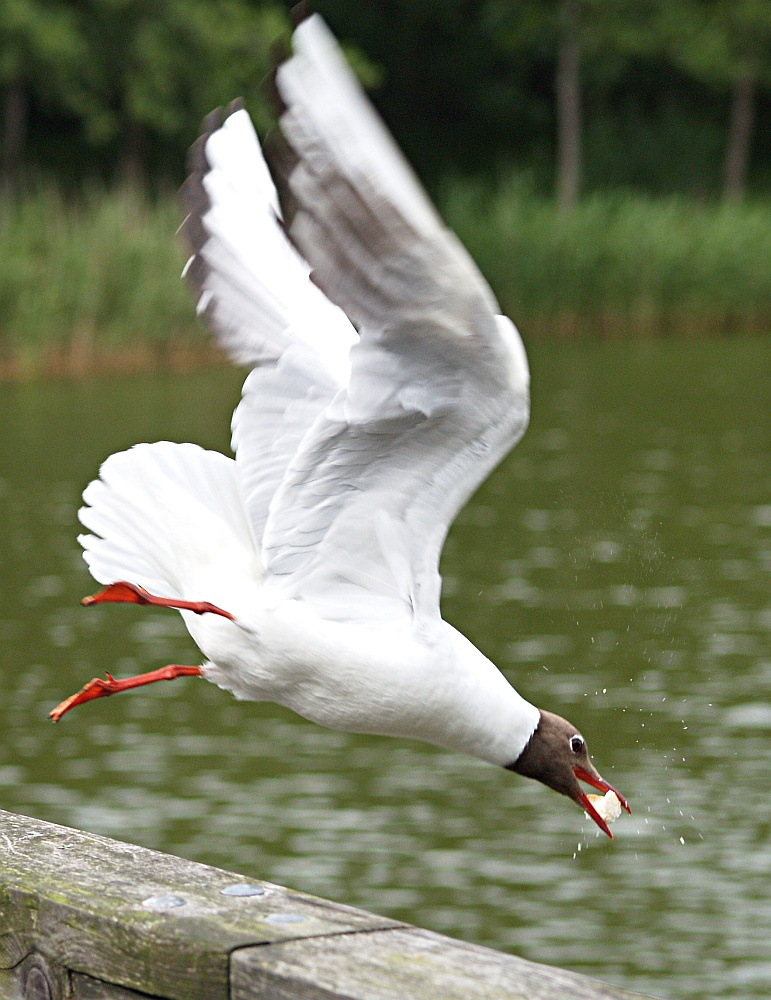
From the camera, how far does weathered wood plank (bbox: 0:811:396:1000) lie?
2203mm

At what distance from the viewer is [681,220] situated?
87.7 ft

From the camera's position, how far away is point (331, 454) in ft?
10.9

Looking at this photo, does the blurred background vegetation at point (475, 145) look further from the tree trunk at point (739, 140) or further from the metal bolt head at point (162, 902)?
the metal bolt head at point (162, 902)

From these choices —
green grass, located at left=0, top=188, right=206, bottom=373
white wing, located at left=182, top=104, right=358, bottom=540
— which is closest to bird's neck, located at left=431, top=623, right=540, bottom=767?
white wing, located at left=182, top=104, right=358, bottom=540

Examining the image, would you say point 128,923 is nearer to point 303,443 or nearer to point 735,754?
point 303,443

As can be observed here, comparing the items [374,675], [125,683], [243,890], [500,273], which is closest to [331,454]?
[374,675]

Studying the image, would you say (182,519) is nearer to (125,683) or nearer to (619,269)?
(125,683)

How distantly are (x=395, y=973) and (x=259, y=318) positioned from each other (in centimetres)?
191

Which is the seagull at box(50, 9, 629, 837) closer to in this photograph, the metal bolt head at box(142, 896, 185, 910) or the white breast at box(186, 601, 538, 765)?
the white breast at box(186, 601, 538, 765)

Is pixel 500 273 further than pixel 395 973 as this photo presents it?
Yes

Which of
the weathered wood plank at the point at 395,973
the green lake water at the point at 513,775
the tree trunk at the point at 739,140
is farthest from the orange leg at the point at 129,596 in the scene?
the tree trunk at the point at 739,140

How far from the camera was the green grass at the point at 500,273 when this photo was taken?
1880 centimetres

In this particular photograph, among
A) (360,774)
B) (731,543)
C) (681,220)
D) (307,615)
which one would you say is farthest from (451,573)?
(681,220)

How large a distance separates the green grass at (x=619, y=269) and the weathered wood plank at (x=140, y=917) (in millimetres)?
21877
